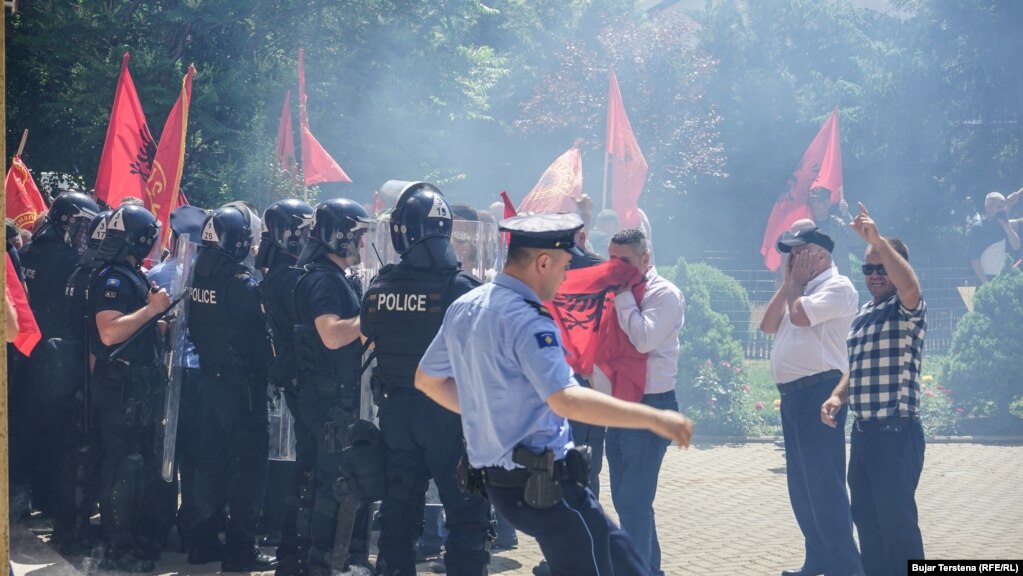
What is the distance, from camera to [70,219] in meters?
8.28

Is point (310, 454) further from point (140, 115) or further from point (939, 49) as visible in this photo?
point (939, 49)

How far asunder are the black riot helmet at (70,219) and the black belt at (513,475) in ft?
16.6

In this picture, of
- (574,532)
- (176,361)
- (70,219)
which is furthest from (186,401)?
(574,532)

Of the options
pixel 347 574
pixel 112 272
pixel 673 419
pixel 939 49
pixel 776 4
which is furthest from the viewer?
pixel 776 4

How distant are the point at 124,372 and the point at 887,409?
4.43m

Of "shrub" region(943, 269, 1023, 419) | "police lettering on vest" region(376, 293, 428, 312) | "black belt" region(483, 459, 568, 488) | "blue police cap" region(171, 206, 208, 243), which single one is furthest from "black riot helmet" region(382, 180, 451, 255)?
"shrub" region(943, 269, 1023, 419)

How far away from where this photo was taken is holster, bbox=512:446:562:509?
414 centimetres

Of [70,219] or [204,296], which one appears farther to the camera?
[70,219]

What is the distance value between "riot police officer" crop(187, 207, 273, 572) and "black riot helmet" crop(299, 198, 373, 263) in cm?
73

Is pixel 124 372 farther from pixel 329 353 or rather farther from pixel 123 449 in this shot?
pixel 329 353

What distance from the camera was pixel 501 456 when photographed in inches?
167

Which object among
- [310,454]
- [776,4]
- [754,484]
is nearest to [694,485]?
[754,484]

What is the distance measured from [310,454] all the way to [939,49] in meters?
24.5

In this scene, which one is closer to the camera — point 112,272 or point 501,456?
point 501,456
